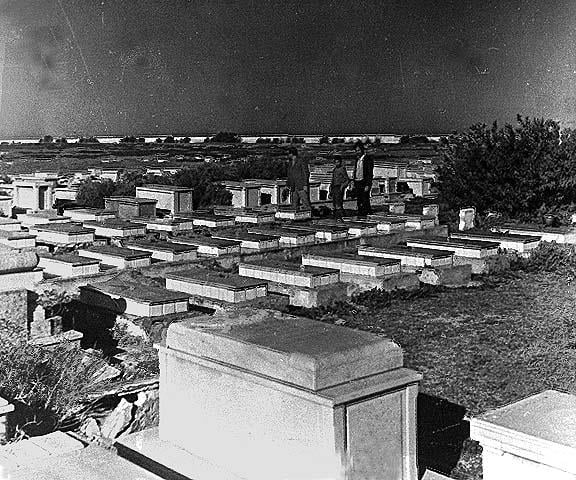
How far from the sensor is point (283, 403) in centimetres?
274

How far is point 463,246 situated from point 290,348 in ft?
31.7

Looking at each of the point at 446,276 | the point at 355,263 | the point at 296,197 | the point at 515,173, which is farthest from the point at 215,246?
the point at 515,173

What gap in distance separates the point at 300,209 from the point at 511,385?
9903 millimetres

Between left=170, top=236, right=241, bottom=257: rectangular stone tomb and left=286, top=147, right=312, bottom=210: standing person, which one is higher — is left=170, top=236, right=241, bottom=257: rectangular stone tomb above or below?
below

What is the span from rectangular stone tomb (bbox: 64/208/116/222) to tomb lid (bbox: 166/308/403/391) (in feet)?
39.3

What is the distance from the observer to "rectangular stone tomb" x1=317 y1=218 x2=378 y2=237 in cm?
1403

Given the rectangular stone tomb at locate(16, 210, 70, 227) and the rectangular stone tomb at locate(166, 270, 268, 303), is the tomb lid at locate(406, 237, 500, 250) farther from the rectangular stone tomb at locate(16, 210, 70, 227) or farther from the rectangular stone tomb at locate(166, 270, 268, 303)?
the rectangular stone tomb at locate(16, 210, 70, 227)

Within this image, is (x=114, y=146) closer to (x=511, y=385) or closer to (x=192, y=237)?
(x=192, y=237)

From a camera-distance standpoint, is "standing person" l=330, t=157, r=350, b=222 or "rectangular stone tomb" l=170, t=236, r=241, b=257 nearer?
"rectangular stone tomb" l=170, t=236, r=241, b=257

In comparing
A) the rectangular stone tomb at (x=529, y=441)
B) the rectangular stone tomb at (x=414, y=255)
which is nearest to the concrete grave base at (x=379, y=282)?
the rectangular stone tomb at (x=414, y=255)

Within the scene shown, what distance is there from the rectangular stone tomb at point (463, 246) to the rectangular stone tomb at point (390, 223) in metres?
1.69

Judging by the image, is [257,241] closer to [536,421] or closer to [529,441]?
[536,421]

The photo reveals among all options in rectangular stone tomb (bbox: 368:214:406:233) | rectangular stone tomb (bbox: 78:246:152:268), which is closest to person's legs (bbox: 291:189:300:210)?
rectangular stone tomb (bbox: 368:214:406:233)

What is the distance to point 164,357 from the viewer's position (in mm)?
3227
